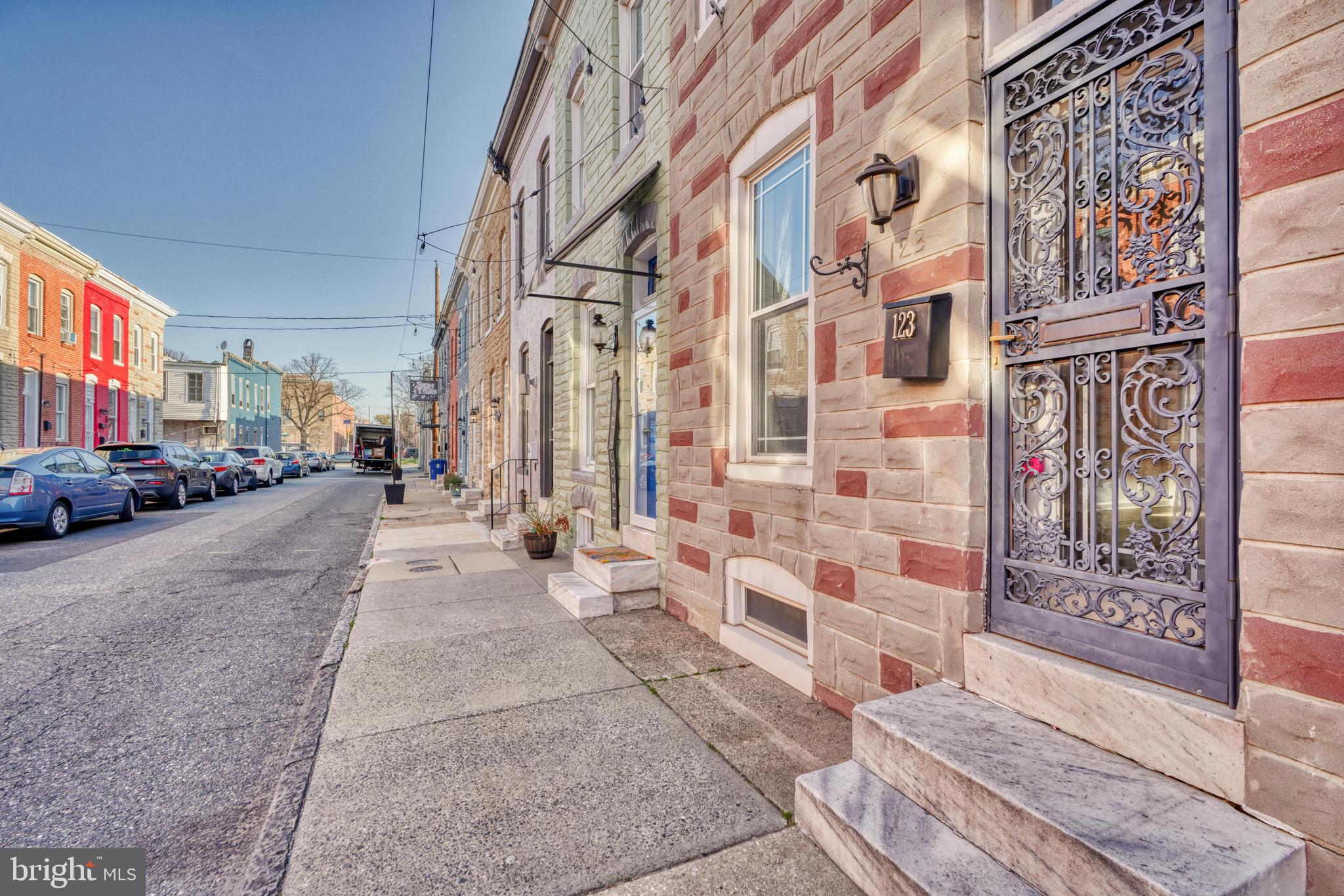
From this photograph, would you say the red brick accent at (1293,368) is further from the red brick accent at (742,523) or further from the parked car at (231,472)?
the parked car at (231,472)

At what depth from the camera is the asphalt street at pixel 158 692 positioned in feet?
8.47

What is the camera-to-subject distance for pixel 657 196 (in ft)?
18.9

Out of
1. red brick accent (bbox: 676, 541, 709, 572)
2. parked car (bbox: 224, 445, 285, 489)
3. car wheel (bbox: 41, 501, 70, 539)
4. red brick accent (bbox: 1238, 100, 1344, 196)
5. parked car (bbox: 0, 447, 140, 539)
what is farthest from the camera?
parked car (bbox: 224, 445, 285, 489)

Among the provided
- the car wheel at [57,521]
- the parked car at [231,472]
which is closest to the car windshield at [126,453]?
the parked car at [231,472]

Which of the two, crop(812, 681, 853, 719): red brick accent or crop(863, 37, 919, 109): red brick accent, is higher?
crop(863, 37, 919, 109): red brick accent

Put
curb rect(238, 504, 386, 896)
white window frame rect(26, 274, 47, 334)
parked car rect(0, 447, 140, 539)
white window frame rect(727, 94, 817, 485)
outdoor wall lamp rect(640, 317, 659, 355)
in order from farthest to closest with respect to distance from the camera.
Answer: white window frame rect(26, 274, 47, 334), parked car rect(0, 447, 140, 539), outdoor wall lamp rect(640, 317, 659, 355), white window frame rect(727, 94, 817, 485), curb rect(238, 504, 386, 896)

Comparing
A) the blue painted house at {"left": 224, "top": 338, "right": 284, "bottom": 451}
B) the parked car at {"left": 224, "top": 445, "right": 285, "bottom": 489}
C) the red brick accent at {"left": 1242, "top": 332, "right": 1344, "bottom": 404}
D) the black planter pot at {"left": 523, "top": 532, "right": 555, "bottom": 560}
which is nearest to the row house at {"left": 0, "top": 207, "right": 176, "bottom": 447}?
the parked car at {"left": 224, "top": 445, "right": 285, "bottom": 489}

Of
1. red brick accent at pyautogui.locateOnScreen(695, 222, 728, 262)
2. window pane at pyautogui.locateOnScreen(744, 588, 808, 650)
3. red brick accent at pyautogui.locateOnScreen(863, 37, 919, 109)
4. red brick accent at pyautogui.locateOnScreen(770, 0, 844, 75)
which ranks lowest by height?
window pane at pyautogui.locateOnScreen(744, 588, 808, 650)

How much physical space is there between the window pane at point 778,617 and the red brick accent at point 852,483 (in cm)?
98

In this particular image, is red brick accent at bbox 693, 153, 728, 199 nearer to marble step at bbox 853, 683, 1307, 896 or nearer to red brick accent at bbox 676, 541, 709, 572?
red brick accent at bbox 676, 541, 709, 572

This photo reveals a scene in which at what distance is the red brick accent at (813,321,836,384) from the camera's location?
3.47 metres

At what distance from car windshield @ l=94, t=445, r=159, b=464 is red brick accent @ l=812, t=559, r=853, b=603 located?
1697 cm

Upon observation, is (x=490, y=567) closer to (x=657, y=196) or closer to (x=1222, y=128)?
(x=657, y=196)

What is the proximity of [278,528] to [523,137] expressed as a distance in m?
8.70
